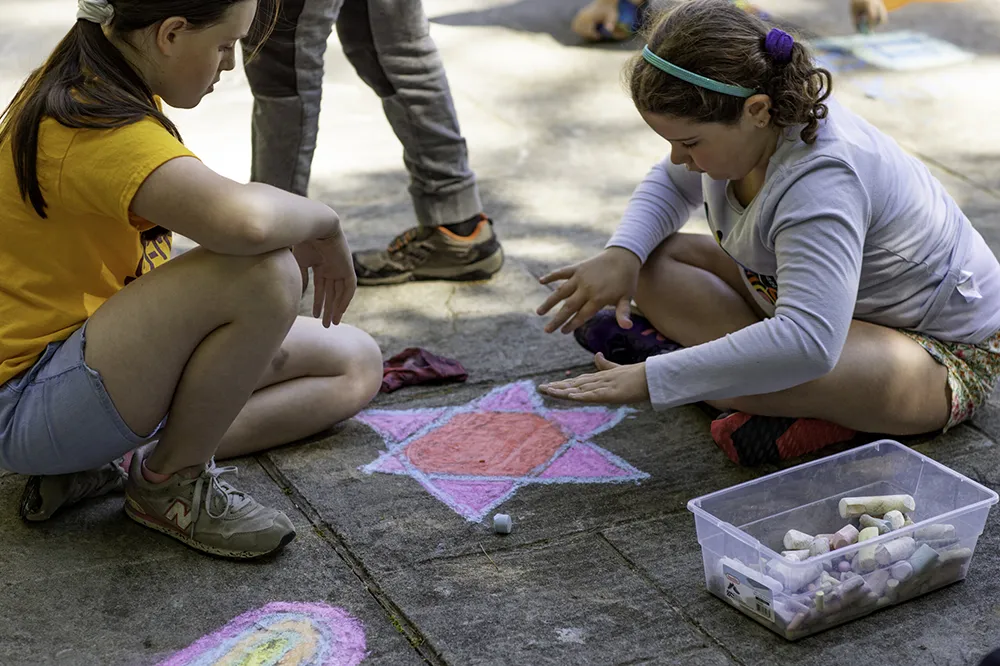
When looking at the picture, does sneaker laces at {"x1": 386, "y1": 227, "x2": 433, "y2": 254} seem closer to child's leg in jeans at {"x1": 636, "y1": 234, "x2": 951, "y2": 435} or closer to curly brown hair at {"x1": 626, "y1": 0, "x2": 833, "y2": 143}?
child's leg in jeans at {"x1": 636, "y1": 234, "x2": 951, "y2": 435}

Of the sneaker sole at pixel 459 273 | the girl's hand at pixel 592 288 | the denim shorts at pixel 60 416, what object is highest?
the denim shorts at pixel 60 416

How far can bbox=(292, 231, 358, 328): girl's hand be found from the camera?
2.34 metres

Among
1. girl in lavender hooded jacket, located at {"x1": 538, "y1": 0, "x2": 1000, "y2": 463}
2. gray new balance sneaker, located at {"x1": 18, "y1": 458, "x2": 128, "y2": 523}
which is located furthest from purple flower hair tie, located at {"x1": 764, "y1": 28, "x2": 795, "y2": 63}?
gray new balance sneaker, located at {"x1": 18, "y1": 458, "x2": 128, "y2": 523}

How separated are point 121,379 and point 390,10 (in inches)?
58.6

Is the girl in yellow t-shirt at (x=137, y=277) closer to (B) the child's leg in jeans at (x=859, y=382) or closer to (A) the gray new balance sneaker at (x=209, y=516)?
(A) the gray new balance sneaker at (x=209, y=516)

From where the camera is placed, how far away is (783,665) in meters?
1.96

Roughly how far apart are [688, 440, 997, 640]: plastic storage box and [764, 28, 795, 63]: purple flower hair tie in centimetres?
76

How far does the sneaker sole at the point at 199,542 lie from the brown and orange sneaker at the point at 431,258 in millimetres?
1231

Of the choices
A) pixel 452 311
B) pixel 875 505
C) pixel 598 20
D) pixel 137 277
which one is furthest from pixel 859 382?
pixel 598 20

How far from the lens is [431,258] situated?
3.44 m

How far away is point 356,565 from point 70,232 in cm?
77

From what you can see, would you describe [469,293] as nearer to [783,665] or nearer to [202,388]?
[202,388]

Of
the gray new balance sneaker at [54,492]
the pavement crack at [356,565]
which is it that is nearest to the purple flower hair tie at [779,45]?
the pavement crack at [356,565]

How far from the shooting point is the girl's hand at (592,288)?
8.94 ft
